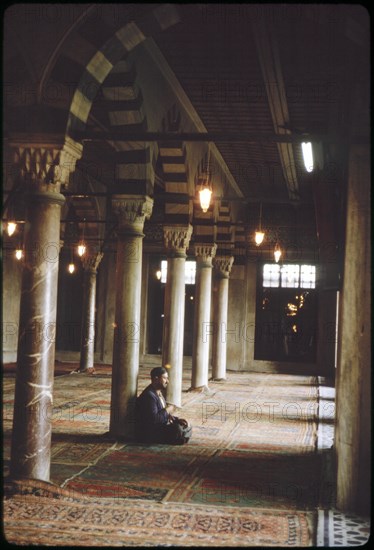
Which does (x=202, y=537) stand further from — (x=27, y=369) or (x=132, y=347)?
(x=132, y=347)

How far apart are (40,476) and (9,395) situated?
822 centimetres

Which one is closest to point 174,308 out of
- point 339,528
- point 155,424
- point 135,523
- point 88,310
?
point 155,424

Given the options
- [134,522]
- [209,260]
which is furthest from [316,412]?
[134,522]

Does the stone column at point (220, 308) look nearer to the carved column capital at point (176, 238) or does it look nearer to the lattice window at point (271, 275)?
the lattice window at point (271, 275)

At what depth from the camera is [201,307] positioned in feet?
53.5

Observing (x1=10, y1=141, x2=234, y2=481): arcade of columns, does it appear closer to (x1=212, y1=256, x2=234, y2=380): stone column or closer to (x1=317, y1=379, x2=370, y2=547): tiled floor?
(x1=317, y1=379, x2=370, y2=547): tiled floor

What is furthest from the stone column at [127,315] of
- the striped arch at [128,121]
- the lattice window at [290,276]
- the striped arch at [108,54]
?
the lattice window at [290,276]

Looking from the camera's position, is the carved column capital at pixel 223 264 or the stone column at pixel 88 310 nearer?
the stone column at pixel 88 310

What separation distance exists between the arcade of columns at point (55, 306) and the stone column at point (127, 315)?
0.01 meters

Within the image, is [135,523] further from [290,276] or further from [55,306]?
[290,276]

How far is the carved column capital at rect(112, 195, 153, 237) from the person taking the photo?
9.97 metres

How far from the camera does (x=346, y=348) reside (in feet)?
21.6

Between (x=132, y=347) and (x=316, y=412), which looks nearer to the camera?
(x=132, y=347)

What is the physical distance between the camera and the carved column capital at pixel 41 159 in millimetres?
6746
